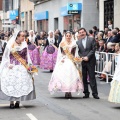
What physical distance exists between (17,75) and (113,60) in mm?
6725

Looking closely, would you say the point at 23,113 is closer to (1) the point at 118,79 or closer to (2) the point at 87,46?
(1) the point at 118,79

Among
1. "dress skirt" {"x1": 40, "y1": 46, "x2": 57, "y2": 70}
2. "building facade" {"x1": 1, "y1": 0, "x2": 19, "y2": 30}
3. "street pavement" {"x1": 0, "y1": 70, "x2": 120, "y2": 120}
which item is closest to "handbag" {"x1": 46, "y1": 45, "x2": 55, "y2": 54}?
"dress skirt" {"x1": 40, "y1": 46, "x2": 57, "y2": 70}

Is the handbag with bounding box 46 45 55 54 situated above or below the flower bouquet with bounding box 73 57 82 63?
below

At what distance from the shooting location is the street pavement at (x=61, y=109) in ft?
34.7

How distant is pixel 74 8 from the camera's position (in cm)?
3475

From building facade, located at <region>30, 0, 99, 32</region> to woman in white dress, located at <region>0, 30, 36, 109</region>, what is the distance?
75.1ft

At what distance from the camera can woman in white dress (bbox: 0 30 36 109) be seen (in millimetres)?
11617

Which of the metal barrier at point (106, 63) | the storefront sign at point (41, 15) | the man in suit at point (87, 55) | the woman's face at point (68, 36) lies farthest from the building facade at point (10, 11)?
the man in suit at point (87, 55)

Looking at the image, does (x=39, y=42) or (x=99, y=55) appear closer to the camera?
(x=99, y=55)

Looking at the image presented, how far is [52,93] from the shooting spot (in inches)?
539

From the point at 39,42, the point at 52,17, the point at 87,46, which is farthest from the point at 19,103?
the point at 52,17

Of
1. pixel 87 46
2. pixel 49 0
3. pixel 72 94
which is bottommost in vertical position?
pixel 72 94

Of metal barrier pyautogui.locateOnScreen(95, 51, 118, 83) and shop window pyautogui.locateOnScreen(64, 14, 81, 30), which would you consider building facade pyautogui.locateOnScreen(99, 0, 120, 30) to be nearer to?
shop window pyautogui.locateOnScreen(64, 14, 81, 30)

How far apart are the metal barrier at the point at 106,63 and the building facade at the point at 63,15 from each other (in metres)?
15.6
